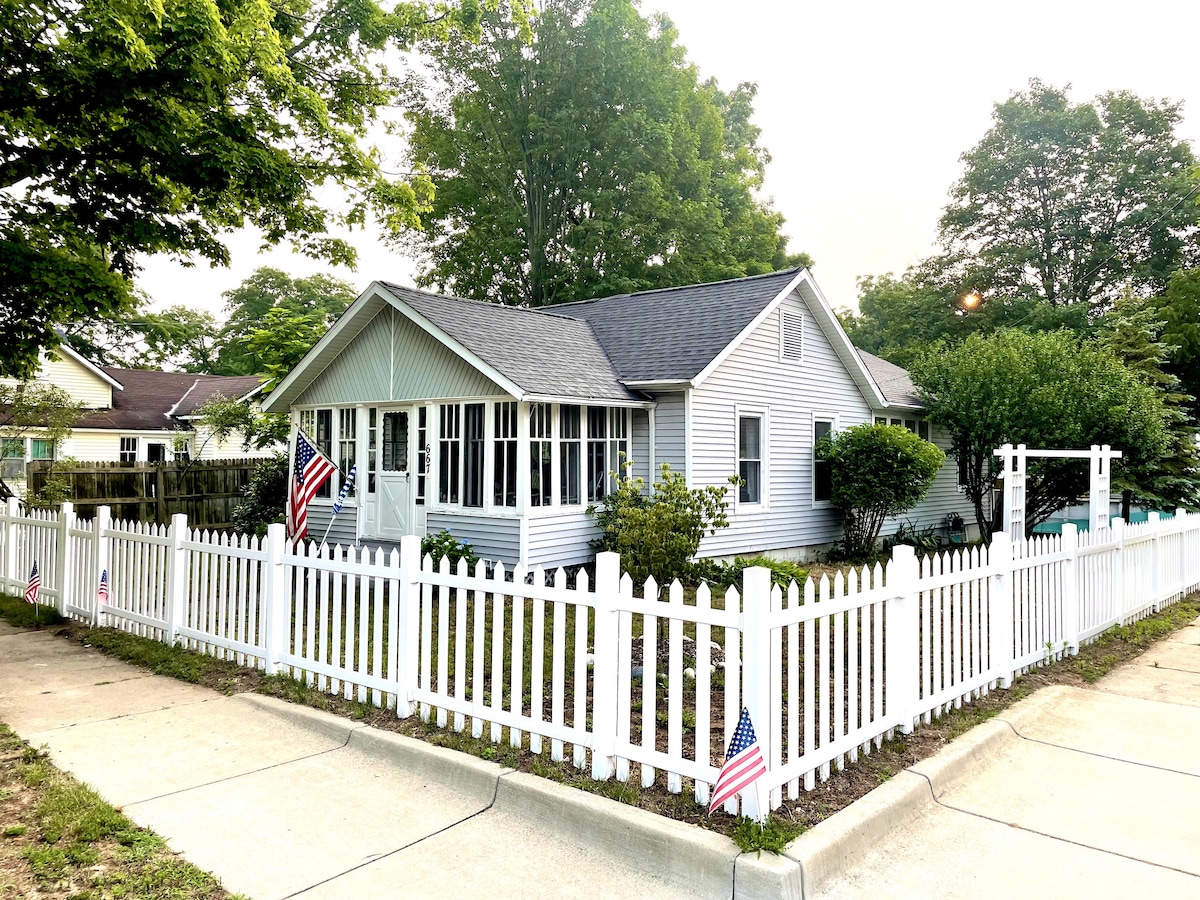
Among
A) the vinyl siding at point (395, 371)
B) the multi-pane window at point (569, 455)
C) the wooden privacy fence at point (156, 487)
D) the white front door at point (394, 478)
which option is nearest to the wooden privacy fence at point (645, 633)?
the multi-pane window at point (569, 455)

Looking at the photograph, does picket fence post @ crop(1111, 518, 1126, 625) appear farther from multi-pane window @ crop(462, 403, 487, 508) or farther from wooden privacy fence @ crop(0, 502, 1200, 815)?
multi-pane window @ crop(462, 403, 487, 508)

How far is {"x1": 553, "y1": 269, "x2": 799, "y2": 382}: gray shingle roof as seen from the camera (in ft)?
42.2

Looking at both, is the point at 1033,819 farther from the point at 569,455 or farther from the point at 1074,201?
the point at 1074,201

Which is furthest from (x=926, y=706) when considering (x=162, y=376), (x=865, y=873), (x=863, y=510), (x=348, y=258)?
(x=162, y=376)

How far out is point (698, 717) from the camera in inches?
147

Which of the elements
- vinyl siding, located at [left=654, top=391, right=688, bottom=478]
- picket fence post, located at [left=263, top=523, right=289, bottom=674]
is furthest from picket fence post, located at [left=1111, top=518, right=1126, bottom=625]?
picket fence post, located at [left=263, top=523, right=289, bottom=674]

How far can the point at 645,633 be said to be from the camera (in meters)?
4.07

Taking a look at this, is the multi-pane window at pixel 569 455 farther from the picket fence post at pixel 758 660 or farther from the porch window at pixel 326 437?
the picket fence post at pixel 758 660

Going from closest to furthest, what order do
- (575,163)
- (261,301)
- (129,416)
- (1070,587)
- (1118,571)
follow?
(1070,587) → (1118,571) → (575,163) → (129,416) → (261,301)

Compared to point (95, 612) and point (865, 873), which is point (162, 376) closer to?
point (95, 612)

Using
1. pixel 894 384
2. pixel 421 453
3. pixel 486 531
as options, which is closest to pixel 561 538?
pixel 486 531

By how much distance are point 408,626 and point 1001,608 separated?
14.8 ft

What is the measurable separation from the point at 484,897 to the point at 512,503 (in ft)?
26.8

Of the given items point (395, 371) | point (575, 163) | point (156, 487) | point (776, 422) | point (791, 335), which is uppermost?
point (575, 163)
